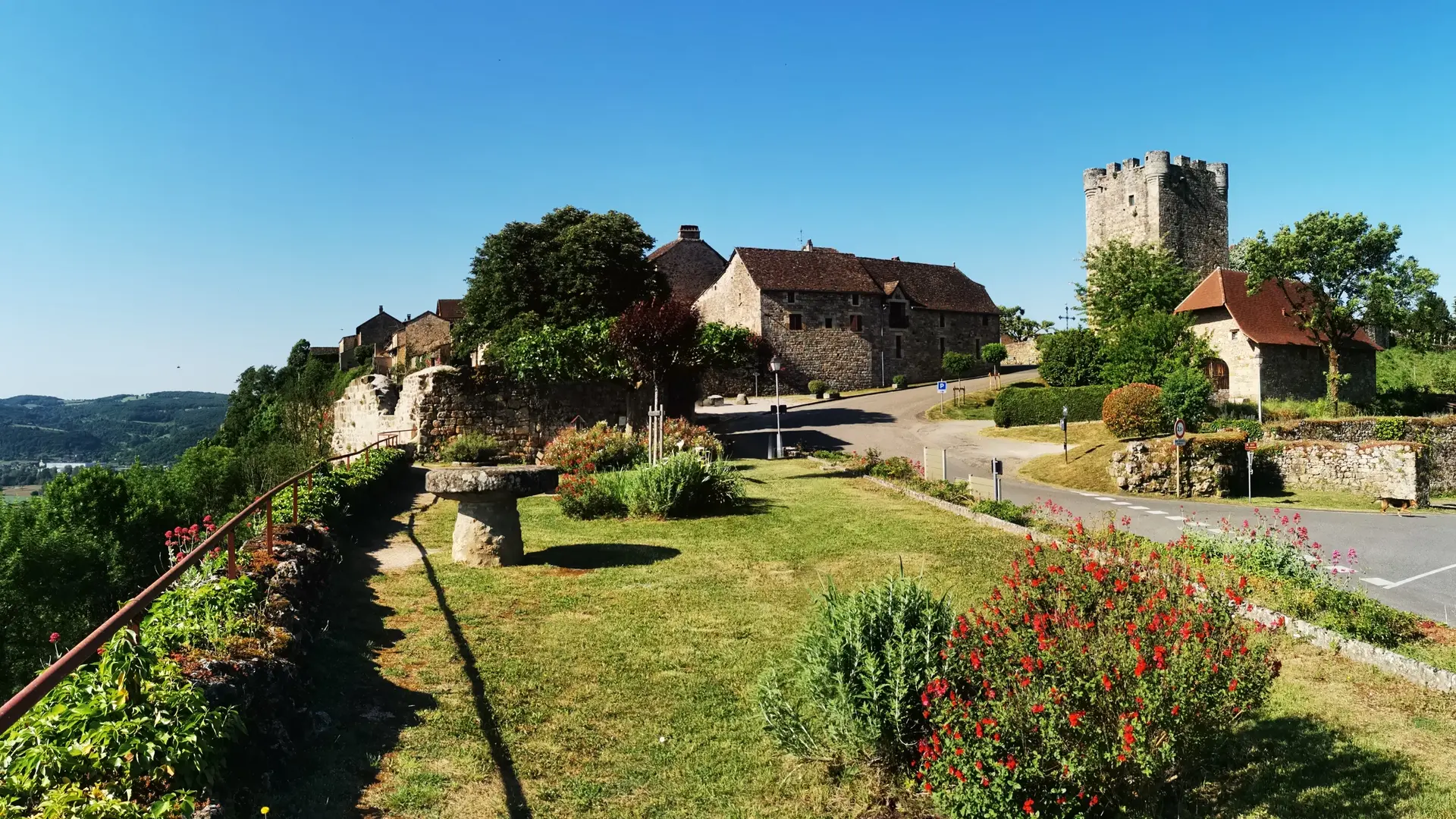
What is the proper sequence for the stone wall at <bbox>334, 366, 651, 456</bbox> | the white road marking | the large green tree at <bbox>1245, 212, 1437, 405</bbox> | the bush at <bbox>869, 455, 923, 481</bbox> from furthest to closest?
1. the large green tree at <bbox>1245, 212, 1437, 405</bbox>
2. the stone wall at <bbox>334, 366, 651, 456</bbox>
3. the bush at <bbox>869, 455, 923, 481</bbox>
4. the white road marking

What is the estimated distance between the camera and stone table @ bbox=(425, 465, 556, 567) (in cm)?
923

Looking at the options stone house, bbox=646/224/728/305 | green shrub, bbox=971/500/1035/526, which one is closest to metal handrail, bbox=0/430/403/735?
green shrub, bbox=971/500/1035/526

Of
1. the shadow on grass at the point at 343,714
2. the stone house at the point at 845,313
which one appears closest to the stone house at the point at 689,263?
the stone house at the point at 845,313

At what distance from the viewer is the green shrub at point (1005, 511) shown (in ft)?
40.8

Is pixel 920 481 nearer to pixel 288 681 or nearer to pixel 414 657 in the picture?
pixel 414 657

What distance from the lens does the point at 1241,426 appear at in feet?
84.5

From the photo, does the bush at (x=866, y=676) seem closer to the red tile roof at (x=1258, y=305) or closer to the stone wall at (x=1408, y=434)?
the stone wall at (x=1408, y=434)

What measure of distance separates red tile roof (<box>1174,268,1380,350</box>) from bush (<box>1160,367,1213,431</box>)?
9045 mm

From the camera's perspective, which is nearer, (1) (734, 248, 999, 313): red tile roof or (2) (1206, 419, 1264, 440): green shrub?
(2) (1206, 419, 1264, 440): green shrub

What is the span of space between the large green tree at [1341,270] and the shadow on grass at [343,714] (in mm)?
36938

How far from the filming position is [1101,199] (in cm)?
5669

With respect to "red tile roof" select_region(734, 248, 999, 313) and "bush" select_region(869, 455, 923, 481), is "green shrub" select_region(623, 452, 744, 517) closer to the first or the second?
"bush" select_region(869, 455, 923, 481)

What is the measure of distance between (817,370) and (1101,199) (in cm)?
2487

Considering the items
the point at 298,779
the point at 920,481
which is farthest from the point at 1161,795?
the point at 920,481
